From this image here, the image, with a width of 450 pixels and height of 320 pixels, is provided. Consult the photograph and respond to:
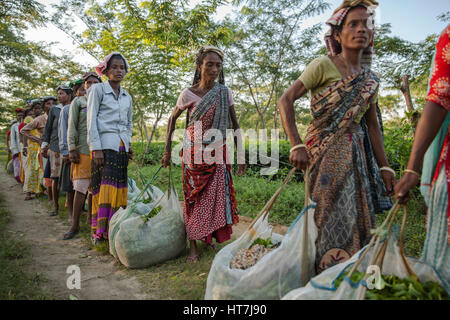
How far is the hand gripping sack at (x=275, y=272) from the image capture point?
1764mm

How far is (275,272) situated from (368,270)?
0.50 m

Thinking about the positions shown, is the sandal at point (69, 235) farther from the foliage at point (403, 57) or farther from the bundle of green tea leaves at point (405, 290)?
the foliage at point (403, 57)

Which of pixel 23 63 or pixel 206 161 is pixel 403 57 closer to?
pixel 206 161

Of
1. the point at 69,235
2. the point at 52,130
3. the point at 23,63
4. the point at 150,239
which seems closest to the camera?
the point at 150,239

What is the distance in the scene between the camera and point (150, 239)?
9.63ft

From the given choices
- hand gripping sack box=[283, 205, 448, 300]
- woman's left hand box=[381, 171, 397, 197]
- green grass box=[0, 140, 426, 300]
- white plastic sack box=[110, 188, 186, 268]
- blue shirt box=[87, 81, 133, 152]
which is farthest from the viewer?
blue shirt box=[87, 81, 133, 152]

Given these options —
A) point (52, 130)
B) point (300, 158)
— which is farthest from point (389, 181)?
point (52, 130)

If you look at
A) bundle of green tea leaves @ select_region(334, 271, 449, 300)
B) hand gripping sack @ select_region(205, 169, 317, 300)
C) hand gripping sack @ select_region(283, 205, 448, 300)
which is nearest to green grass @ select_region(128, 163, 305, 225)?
hand gripping sack @ select_region(205, 169, 317, 300)

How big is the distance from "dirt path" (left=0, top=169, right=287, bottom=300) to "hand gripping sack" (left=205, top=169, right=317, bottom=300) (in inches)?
36.1

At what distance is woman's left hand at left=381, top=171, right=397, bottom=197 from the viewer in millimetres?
2076

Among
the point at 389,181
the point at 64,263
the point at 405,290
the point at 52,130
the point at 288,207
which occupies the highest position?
the point at 52,130

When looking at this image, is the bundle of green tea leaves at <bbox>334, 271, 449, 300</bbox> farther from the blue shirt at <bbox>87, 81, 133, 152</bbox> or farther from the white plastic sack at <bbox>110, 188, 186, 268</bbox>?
the blue shirt at <bbox>87, 81, 133, 152</bbox>

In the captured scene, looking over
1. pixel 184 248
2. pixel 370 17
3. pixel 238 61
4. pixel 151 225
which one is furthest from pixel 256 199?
pixel 238 61

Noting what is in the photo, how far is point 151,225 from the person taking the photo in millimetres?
2994
